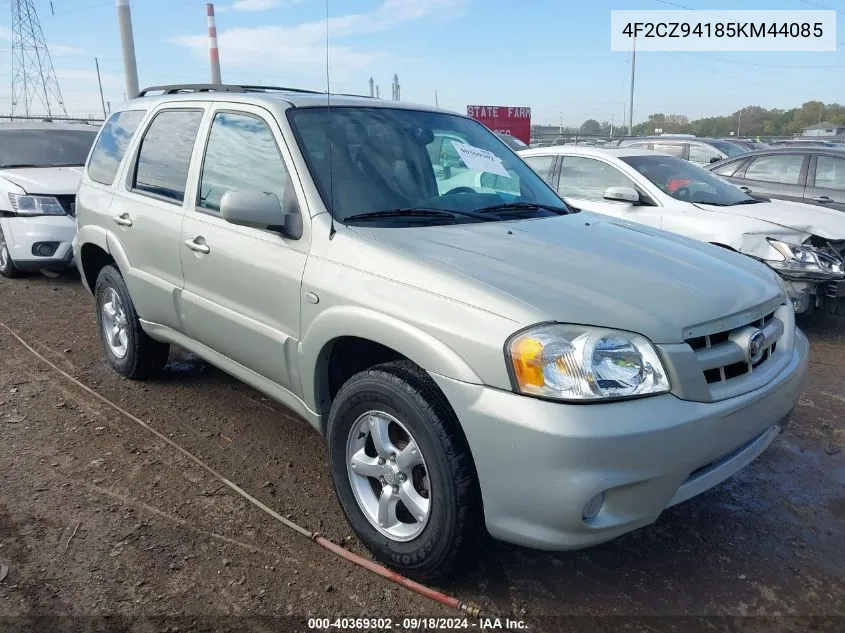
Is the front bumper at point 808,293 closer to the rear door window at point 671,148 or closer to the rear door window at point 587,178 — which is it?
the rear door window at point 587,178

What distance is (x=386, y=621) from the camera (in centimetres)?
239

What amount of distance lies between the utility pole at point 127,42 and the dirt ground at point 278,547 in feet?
43.7

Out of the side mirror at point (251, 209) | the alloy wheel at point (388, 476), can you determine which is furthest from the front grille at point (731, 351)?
the side mirror at point (251, 209)

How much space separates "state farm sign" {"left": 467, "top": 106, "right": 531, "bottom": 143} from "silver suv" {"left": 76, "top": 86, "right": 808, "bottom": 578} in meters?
18.7

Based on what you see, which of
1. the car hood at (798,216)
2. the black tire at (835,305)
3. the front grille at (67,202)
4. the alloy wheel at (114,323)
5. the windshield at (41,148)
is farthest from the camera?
the windshield at (41,148)

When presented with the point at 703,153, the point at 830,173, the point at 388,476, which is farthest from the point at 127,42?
the point at 388,476

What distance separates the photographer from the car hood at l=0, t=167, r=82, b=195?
711 cm

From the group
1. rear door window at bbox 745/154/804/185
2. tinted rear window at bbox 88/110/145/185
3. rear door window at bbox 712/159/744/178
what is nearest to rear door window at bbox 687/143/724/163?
rear door window at bbox 712/159/744/178

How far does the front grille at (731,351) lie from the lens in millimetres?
2324

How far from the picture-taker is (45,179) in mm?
7312

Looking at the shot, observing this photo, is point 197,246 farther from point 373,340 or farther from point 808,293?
point 808,293

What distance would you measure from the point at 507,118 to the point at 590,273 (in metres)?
20.7

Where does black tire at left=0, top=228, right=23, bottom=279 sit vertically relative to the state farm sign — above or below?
below

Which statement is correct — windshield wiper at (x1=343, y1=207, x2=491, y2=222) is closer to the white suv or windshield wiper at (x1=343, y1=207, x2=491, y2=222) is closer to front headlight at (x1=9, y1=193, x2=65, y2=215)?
the white suv
